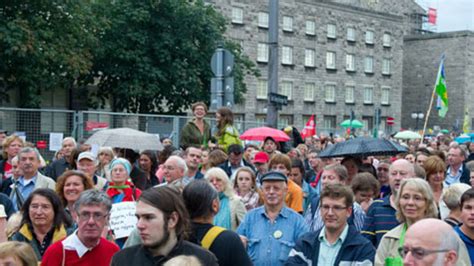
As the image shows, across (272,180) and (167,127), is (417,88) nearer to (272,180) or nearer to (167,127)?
(167,127)

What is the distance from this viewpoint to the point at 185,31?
35.9m

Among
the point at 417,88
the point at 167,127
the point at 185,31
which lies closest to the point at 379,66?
the point at 417,88

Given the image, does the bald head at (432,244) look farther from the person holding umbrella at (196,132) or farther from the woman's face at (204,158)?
the person holding umbrella at (196,132)

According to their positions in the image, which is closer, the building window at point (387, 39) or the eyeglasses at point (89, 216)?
the eyeglasses at point (89, 216)

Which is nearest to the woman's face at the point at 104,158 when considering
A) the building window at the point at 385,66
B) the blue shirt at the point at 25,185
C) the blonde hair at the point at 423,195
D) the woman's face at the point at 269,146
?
the blue shirt at the point at 25,185

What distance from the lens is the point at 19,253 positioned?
4.73m

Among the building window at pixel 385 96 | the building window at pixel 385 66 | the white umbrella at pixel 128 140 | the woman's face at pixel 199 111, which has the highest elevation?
the building window at pixel 385 66

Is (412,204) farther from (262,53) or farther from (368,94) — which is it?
(368,94)

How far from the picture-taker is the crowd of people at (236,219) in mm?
4762

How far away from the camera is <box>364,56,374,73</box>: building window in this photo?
5809cm

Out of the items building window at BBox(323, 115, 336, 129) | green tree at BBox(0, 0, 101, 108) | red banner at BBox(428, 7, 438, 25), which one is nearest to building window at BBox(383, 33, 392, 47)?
building window at BBox(323, 115, 336, 129)

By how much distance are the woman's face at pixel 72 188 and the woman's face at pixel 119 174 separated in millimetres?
909

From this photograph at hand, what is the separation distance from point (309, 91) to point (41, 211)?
157 feet

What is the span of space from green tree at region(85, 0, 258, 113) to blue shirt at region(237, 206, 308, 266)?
93.1 feet
